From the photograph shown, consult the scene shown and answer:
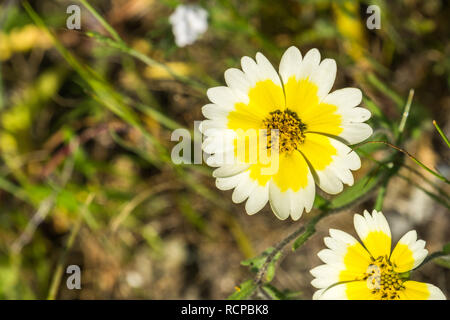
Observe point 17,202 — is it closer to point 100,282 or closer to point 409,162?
point 100,282

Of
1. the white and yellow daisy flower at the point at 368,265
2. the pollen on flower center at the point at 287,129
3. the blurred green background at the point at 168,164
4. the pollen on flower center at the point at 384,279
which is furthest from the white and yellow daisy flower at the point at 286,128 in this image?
the blurred green background at the point at 168,164

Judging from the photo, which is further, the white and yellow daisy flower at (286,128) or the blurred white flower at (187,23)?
the blurred white flower at (187,23)

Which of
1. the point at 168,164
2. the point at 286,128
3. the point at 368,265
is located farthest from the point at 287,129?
the point at 168,164

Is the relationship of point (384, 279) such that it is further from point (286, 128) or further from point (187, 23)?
point (187, 23)

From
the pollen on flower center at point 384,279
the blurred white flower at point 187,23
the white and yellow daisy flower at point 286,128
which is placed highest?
the blurred white flower at point 187,23

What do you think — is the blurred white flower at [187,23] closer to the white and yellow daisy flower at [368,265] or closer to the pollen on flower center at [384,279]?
the white and yellow daisy flower at [368,265]

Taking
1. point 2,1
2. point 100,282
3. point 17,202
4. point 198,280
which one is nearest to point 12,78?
point 2,1

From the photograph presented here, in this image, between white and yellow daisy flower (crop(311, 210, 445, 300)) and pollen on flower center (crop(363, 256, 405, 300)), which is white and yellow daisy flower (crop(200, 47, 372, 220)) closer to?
white and yellow daisy flower (crop(311, 210, 445, 300))
